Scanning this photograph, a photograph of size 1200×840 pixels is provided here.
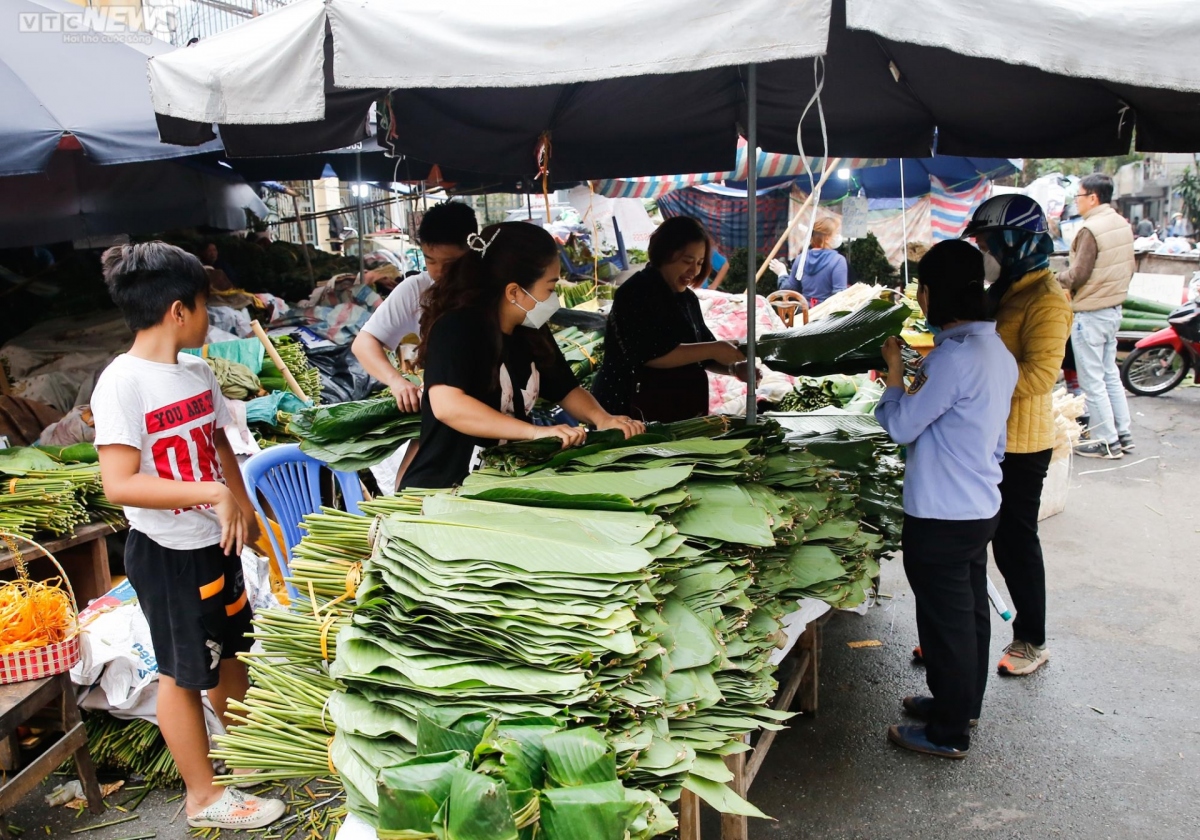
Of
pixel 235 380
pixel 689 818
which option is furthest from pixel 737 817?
pixel 235 380

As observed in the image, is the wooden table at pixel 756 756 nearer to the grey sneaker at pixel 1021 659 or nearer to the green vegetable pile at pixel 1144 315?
the grey sneaker at pixel 1021 659

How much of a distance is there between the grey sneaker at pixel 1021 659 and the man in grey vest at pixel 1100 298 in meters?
3.74

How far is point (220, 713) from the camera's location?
9.14ft

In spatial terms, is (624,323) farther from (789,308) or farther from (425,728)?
(789,308)

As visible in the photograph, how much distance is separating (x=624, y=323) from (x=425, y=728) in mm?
2345

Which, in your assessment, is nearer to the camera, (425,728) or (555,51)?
(425,728)

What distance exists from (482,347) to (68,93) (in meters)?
Answer: 3.52

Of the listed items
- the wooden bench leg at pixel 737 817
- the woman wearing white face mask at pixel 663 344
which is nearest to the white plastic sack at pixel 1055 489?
the woman wearing white face mask at pixel 663 344

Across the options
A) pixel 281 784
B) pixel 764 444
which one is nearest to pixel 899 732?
pixel 764 444

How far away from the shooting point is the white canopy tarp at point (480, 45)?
167cm

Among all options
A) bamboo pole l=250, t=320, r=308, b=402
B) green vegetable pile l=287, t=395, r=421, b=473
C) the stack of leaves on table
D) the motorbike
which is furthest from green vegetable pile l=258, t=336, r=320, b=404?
the motorbike

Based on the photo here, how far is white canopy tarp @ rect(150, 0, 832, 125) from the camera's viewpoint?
1670 millimetres

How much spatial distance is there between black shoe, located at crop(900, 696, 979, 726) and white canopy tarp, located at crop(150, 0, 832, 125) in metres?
2.60

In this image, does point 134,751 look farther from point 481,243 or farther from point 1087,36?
point 1087,36
